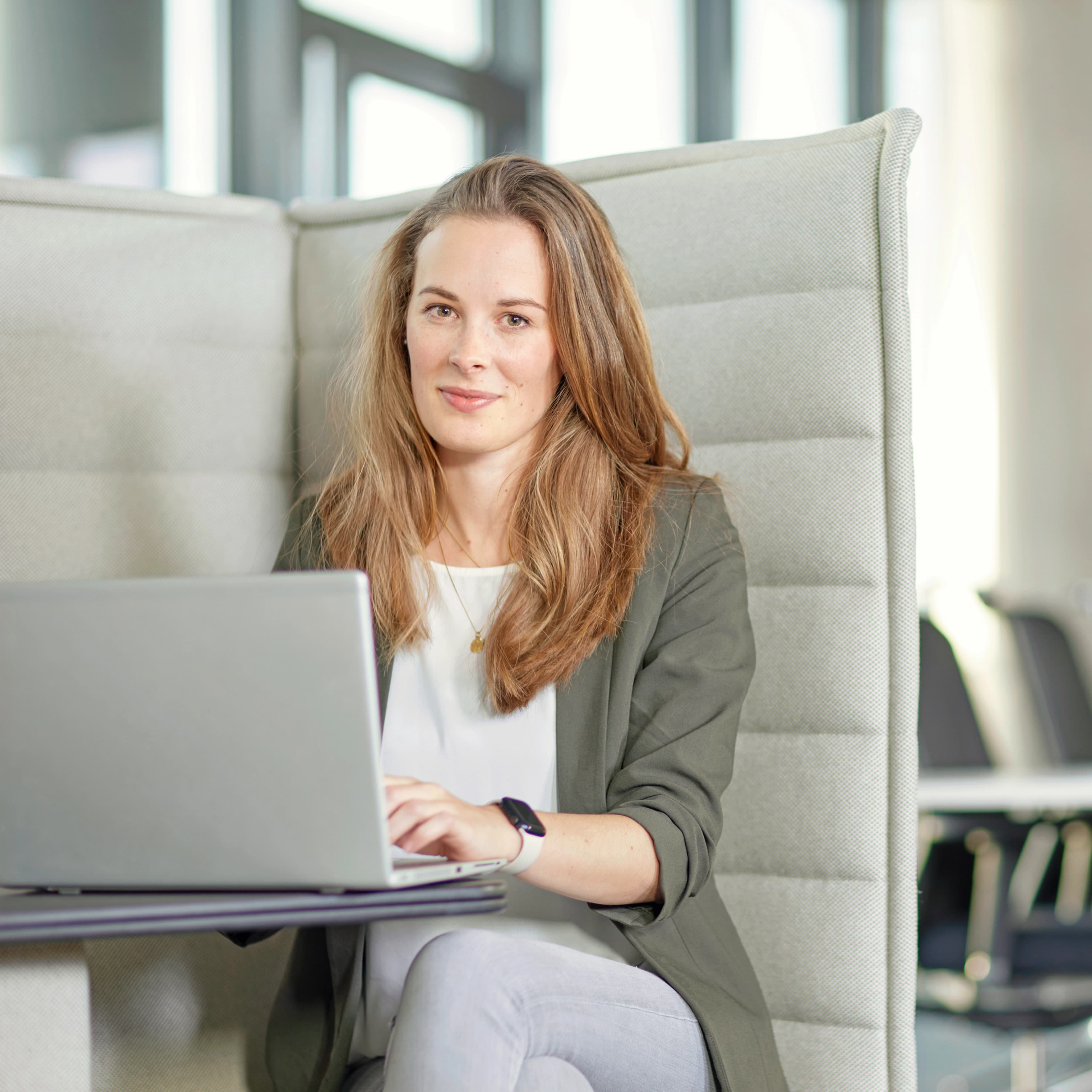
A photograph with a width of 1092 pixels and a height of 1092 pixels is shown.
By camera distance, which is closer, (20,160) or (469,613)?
(469,613)

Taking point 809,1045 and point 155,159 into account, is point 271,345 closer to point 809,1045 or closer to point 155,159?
point 155,159

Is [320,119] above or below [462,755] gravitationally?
above

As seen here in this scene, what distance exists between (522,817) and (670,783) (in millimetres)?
203

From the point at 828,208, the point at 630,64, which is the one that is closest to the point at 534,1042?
the point at 828,208

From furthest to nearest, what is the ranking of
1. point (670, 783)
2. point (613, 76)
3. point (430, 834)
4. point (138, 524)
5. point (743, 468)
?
point (613, 76) < point (138, 524) < point (743, 468) < point (670, 783) < point (430, 834)

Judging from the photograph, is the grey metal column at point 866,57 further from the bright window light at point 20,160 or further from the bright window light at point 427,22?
the bright window light at point 20,160

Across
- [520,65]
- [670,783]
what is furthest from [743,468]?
[520,65]

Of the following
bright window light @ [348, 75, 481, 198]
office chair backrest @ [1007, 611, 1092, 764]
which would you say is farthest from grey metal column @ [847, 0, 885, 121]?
office chair backrest @ [1007, 611, 1092, 764]

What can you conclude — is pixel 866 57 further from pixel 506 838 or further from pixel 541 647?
pixel 506 838

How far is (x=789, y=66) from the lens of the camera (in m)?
4.32

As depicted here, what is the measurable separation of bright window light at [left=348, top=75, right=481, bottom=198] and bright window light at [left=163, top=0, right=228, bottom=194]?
0.37 m

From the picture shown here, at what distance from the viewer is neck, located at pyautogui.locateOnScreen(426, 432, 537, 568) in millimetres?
1452

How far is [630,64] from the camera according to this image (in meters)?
3.78

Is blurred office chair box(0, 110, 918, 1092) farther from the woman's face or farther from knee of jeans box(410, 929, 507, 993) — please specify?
knee of jeans box(410, 929, 507, 993)
